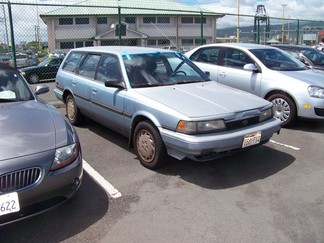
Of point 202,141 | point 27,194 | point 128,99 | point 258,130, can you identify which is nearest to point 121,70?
point 128,99

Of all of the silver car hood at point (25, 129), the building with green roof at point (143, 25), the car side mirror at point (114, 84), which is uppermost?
the building with green roof at point (143, 25)

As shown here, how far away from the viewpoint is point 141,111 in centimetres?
423

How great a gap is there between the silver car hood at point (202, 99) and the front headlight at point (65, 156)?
4.38 feet

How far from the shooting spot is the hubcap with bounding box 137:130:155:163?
4.15 metres

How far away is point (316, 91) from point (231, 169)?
2.74m

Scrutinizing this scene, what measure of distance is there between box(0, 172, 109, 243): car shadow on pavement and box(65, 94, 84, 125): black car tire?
278 cm

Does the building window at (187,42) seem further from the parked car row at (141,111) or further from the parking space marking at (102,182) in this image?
the parking space marking at (102,182)

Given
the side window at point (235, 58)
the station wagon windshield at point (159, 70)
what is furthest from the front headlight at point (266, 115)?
the side window at point (235, 58)

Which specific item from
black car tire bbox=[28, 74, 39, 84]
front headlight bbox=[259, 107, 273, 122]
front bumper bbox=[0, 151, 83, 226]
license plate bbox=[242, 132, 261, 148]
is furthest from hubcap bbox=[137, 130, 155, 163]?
black car tire bbox=[28, 74, 39, 84]

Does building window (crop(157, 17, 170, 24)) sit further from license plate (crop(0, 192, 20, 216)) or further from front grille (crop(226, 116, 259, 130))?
license plate (crop(0, 192, 20, 216))

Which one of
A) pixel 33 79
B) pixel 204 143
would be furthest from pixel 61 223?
pixel 33 79

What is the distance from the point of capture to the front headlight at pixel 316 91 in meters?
5.88

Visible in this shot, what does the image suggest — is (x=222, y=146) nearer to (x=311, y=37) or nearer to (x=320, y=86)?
(x=320, y=86)

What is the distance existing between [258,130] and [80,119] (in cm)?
355
